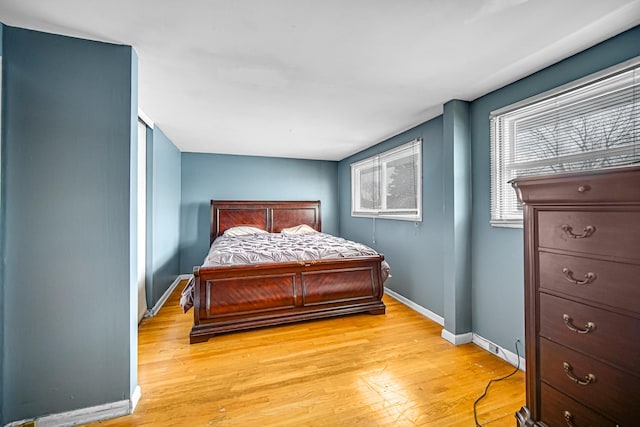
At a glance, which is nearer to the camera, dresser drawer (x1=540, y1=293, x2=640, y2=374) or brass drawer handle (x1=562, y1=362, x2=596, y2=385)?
dresser drawer (x1=540, y1=293, x2=640, y2=374)

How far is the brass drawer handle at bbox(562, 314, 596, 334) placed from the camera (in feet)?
3.74

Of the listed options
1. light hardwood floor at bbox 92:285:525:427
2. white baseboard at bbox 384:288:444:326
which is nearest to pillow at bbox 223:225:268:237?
light hardwood floor at bbox 92:285:525:427

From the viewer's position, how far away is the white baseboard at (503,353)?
212 cm

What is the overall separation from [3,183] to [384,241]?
3.79 metres

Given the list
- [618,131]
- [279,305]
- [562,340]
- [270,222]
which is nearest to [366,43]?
[618,131]

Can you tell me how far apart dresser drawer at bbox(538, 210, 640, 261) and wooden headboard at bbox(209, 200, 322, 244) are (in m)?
4.24

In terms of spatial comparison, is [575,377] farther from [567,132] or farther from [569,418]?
[567,132]

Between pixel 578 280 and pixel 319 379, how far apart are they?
166 centimetres

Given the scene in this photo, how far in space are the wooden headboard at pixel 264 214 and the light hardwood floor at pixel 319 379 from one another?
88.3 inches

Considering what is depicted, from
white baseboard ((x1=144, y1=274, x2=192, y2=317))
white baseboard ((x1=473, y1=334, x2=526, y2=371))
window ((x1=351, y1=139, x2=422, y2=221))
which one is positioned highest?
window ((x1=351, y1=139, x2=422, y2=221))

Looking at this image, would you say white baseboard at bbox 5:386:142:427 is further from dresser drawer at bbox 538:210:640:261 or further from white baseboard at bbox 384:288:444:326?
white baseboard at bbox 384:288:444:326

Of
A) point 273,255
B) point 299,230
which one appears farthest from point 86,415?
point 299,230

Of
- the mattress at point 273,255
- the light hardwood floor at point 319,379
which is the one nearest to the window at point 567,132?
the light hardwood floor at point 319,379

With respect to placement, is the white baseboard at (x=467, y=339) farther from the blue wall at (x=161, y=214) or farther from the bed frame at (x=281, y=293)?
the blue wall at (x=161, y=214)
